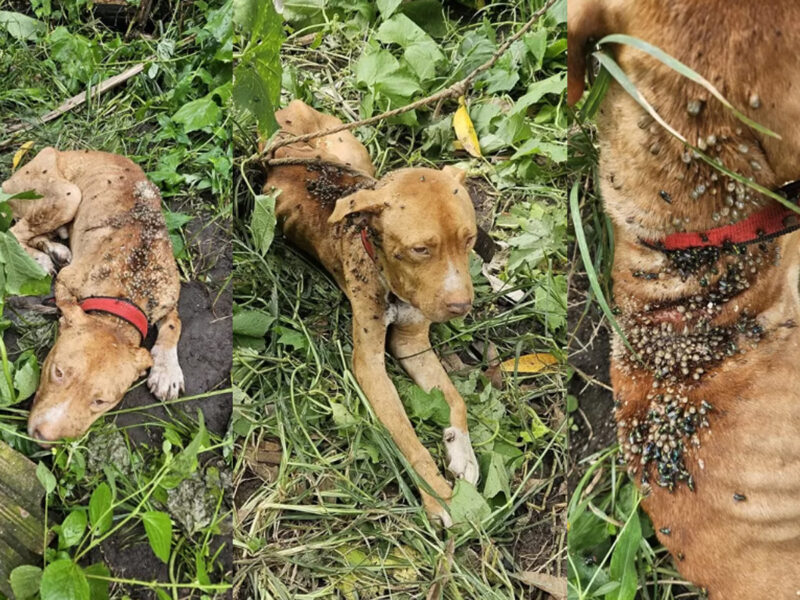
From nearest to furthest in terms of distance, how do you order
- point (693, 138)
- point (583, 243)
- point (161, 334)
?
point (693, 138) → point (583, 243) → point (161, 334)

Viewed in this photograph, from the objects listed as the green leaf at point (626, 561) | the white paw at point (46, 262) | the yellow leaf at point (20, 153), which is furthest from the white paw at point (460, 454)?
the yellow leaf at point (20, 153)

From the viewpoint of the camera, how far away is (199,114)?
2.26m

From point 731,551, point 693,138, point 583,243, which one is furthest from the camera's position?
point 583,243

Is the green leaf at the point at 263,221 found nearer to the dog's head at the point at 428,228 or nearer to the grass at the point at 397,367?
the grass at the point at 397,367

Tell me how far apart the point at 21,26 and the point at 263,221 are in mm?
1041

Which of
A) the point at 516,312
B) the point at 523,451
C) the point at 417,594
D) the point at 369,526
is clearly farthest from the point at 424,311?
the point at 417,594

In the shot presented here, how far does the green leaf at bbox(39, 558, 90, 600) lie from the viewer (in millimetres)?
1900

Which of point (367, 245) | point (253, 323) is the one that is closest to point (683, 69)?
point (367, 245)

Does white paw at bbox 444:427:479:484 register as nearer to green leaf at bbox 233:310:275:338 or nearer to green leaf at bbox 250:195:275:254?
green leaf at bbox 233:310:275:338

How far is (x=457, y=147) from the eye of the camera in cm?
221

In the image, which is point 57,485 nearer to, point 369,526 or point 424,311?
point 369,526

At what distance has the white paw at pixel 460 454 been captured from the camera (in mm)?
2025

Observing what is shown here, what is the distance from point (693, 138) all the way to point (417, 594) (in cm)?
131

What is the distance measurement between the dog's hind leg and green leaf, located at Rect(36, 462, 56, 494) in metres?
0.36
